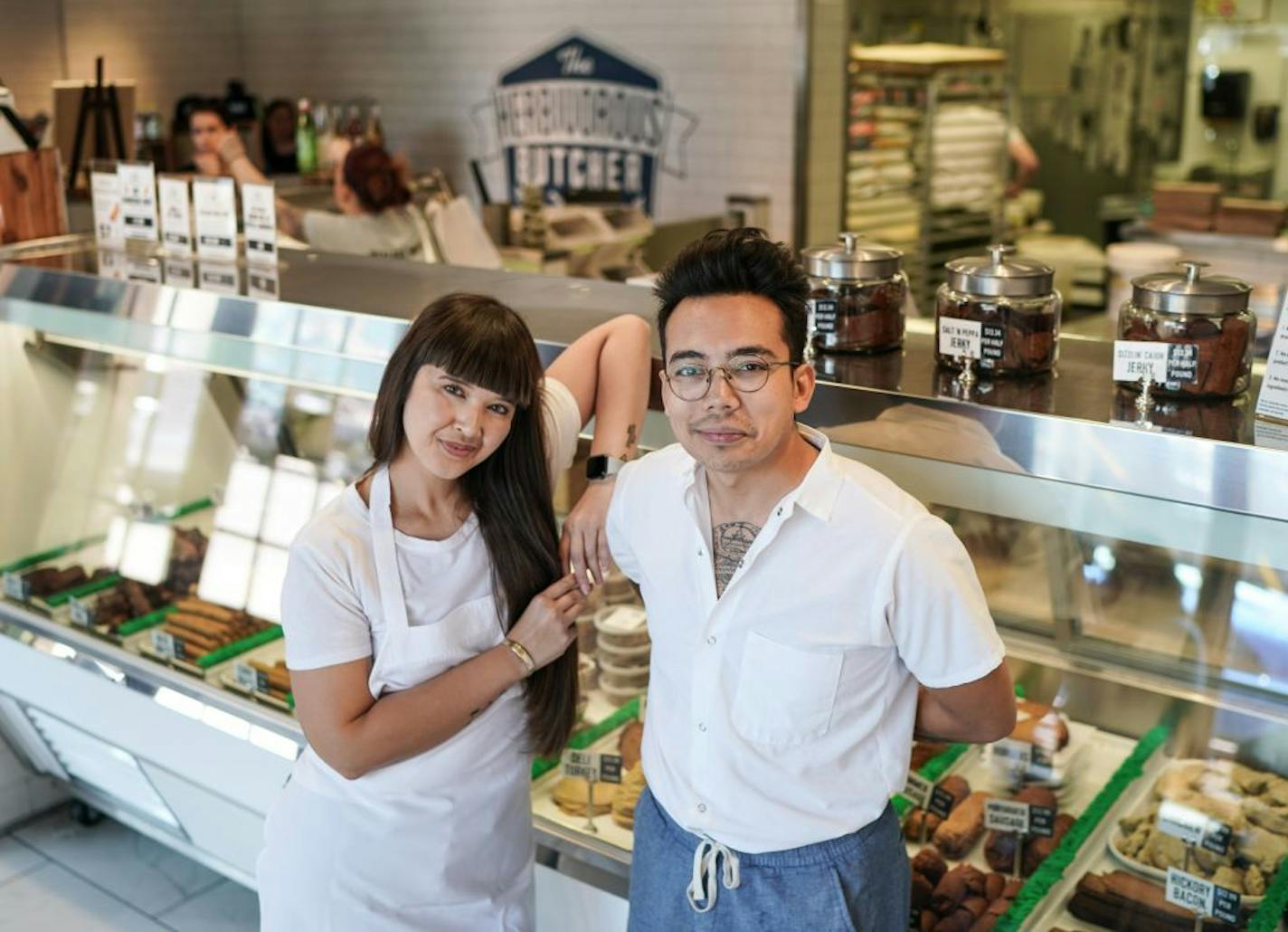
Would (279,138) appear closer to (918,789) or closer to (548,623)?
(918,789)

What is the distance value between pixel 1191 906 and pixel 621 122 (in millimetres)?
6124

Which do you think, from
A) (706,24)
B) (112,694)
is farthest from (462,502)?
(706,24)

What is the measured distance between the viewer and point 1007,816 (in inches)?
96.7

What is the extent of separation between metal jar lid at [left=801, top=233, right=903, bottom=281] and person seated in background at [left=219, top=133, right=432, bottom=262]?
11.0ft

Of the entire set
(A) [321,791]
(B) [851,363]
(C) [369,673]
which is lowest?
(A) [321,791]

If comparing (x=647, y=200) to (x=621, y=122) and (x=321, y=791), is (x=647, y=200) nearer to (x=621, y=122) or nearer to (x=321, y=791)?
(x=621, y=122)

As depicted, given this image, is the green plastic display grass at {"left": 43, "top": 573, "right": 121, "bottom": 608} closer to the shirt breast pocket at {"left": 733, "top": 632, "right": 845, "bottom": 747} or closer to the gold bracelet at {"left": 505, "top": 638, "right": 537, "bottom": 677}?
→ the gold bracelet at {"left": 505, "top": 638, "right": 537, "bottom": 677}

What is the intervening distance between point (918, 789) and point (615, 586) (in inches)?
31.7

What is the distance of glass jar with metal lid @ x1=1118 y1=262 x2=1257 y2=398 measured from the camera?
5.80 feet

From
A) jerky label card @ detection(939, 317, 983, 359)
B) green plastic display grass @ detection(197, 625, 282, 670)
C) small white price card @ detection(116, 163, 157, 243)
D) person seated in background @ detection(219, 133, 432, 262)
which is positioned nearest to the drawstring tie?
jerky label card @ detection(939, 317, 983, 359)

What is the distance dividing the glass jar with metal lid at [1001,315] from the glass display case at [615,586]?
0.06 meters

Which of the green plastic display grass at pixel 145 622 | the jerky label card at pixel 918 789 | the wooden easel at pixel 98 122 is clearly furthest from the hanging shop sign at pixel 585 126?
the jerky label card at pixel 918 789

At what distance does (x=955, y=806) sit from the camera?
253 centimetres

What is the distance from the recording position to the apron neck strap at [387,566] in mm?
1925
